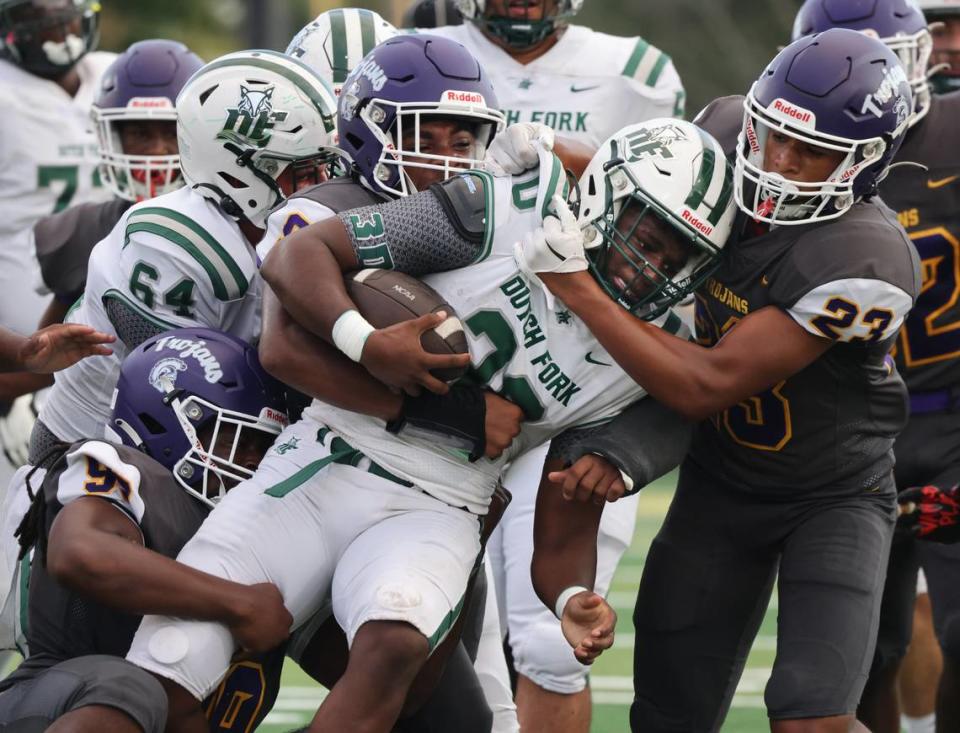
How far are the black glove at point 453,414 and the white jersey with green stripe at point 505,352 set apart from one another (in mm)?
60

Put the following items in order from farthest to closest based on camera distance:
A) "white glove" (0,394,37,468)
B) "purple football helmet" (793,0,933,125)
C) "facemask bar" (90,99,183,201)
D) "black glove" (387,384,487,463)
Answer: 1. "white glove" (0,394,37,468)
2. "facemask bar" (90,99,183,201)
3. "purple football helmet" (793,0,933,125)
4. "black glove" (387,384,487,463)

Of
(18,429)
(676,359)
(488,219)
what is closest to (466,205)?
(488,219)

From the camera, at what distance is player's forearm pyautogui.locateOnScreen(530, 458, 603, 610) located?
145 inches

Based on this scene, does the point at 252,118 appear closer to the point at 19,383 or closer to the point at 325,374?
the point at 325,374

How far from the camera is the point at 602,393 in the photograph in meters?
3.63

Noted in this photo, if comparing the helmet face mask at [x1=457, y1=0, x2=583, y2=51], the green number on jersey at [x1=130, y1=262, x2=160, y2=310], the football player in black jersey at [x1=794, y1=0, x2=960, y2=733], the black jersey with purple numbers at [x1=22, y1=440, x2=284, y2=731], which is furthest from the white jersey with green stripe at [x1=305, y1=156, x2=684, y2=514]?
the helmet face mask at [x1=457, y1=0, x2=583, y2=51]

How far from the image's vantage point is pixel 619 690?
6.02 metres

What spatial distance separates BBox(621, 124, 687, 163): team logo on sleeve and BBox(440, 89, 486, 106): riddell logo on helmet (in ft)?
1.24

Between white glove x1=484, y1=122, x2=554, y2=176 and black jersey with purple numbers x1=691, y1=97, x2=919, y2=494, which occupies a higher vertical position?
white glove x1=484, y1=122, x2=554, y2=176

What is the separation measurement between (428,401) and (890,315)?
1036 millimetres

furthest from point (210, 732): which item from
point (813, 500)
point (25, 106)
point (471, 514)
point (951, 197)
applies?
point (25, 106)

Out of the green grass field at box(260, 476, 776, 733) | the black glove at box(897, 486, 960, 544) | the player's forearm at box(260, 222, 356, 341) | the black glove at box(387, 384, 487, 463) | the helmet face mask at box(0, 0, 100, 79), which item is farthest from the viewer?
the helmet face mask at box(0, 0, 100, 79)

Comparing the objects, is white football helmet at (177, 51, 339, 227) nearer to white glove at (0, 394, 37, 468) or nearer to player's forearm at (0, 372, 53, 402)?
player's forearm at (0, 372, 53, 402)

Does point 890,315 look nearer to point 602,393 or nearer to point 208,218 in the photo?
point 602,393
